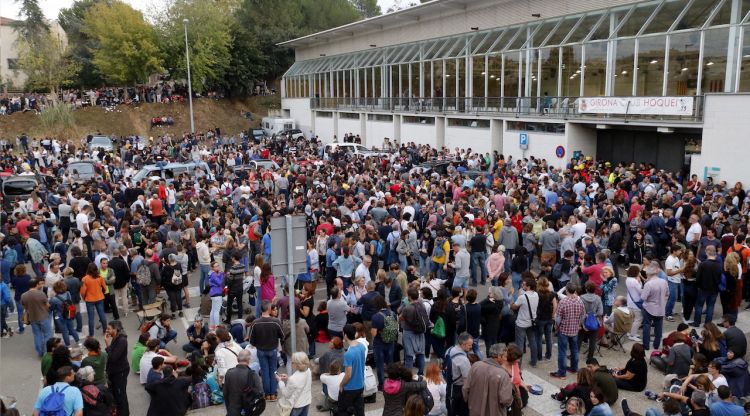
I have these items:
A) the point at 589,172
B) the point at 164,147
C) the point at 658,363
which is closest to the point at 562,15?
the point at 589,172

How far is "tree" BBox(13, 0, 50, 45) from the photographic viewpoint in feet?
174

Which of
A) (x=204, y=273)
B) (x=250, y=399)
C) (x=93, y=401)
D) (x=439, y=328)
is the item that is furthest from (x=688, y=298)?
(x=93, y=401)

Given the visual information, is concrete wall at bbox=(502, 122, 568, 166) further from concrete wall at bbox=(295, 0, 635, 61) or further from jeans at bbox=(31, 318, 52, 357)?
jeans at bbox=(31, 318, 52, 357)

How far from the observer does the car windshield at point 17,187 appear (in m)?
20.0

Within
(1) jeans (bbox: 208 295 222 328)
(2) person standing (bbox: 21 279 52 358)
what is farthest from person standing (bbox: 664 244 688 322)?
(2) person standing (bbox: 21 279 52 358)

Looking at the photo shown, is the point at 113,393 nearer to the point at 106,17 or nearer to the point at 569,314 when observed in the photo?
the point at 569,314

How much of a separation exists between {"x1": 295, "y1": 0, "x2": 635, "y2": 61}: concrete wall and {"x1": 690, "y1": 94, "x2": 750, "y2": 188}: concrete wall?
6.60m

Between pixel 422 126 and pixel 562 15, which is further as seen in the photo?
pixel 422 126

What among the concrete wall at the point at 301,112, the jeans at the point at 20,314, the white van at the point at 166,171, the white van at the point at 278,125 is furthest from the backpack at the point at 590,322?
the concrete wall at the point at 301,112

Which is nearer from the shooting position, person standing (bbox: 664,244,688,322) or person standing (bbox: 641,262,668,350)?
person standing (bbox: 641,262,668,350)

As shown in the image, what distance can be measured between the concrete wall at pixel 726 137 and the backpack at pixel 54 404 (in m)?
18.4

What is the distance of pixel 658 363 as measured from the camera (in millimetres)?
8969

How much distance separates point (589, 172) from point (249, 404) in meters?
16.0

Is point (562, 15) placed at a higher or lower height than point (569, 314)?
higher
